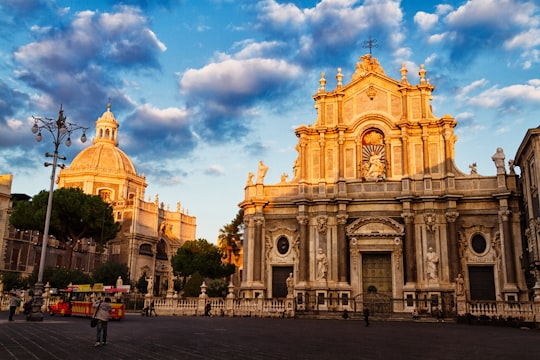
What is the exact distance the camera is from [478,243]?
34188 mm

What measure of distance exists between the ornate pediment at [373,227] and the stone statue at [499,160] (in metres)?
7.65

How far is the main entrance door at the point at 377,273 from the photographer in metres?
34.9

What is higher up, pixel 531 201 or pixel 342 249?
pixel 531 201

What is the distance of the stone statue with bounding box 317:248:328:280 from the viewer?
34594 millimetres

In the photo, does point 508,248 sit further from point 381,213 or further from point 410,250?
point 381,213

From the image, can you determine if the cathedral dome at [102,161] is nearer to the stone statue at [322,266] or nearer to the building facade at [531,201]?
the stone statue at [322,266]

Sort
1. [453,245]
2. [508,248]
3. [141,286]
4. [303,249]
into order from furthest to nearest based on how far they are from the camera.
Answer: [141,286] → [303,249] → [453,245] → [508,248]

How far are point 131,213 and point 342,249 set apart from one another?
39.6 metres

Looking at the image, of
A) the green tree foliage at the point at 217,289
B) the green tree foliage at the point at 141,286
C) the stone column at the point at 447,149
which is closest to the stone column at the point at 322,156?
the stone column at the point at 447,149

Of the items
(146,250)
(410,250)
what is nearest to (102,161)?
(146,250)

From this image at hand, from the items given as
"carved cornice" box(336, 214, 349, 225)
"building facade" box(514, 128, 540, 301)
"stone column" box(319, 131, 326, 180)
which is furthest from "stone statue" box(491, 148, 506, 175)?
"stone column" box(319, 131, 326, 180)

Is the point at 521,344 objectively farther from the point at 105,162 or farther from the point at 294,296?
the point at 105,162

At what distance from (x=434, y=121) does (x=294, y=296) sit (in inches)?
603

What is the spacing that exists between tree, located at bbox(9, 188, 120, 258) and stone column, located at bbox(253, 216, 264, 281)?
17543 millimetres
